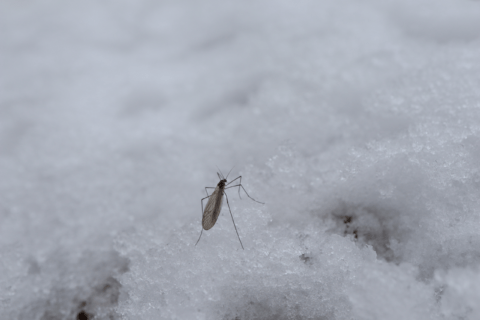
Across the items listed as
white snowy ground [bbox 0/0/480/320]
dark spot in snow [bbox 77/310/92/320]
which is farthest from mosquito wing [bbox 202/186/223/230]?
dark spot in snow [bbox 77/310/92/320]

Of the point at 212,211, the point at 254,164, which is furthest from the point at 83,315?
the point at 254,164

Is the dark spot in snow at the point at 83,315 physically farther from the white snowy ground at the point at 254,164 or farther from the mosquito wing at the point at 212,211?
the mosquito wing at the point at 212,211

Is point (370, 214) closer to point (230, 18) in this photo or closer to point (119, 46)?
point (230, 18)

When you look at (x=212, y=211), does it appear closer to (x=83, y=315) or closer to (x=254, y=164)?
(x=254, y=164)

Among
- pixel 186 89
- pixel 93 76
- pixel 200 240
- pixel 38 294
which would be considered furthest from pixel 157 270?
pixel 93 76

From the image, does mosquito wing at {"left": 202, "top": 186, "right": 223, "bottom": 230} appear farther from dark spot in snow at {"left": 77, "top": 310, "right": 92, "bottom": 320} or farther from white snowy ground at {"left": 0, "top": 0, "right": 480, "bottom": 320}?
dark spot in snow at {"left": 77, "top": 310, "right": 92, "bottom": 320}
